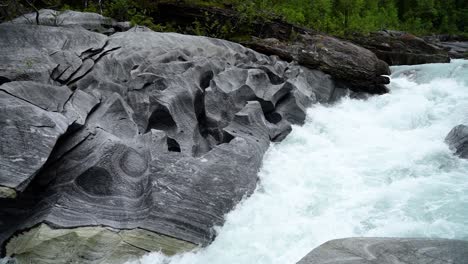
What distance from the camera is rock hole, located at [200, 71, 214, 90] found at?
1217 centimetres

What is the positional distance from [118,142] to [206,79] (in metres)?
5.41

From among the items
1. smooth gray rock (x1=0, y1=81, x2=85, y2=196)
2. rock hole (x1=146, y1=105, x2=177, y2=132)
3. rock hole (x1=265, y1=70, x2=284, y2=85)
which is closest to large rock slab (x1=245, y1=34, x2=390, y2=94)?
rock hole (x1=265, y1=70, x2=284, y2=85)

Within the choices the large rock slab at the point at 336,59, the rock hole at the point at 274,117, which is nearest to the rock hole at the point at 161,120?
the rock hole at the point at 274,117

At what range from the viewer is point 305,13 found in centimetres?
2733

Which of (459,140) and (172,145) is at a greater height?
(459,140)

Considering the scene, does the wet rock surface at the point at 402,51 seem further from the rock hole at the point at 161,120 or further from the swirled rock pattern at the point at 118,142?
the rock hole at the point at 161,120

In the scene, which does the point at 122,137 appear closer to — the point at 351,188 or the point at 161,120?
the point at 161,120

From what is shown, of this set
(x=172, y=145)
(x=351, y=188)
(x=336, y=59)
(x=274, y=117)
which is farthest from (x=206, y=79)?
(x=336, y=59)

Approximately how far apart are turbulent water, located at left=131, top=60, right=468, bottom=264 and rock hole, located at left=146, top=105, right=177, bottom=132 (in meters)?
2.59

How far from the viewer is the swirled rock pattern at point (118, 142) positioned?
640 centimetres

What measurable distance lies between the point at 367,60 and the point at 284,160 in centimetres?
948

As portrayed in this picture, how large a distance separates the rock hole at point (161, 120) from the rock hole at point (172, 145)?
0.46m

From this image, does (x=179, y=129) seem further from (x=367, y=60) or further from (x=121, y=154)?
(x=367, y=60)

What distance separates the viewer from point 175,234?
6.84 metres
